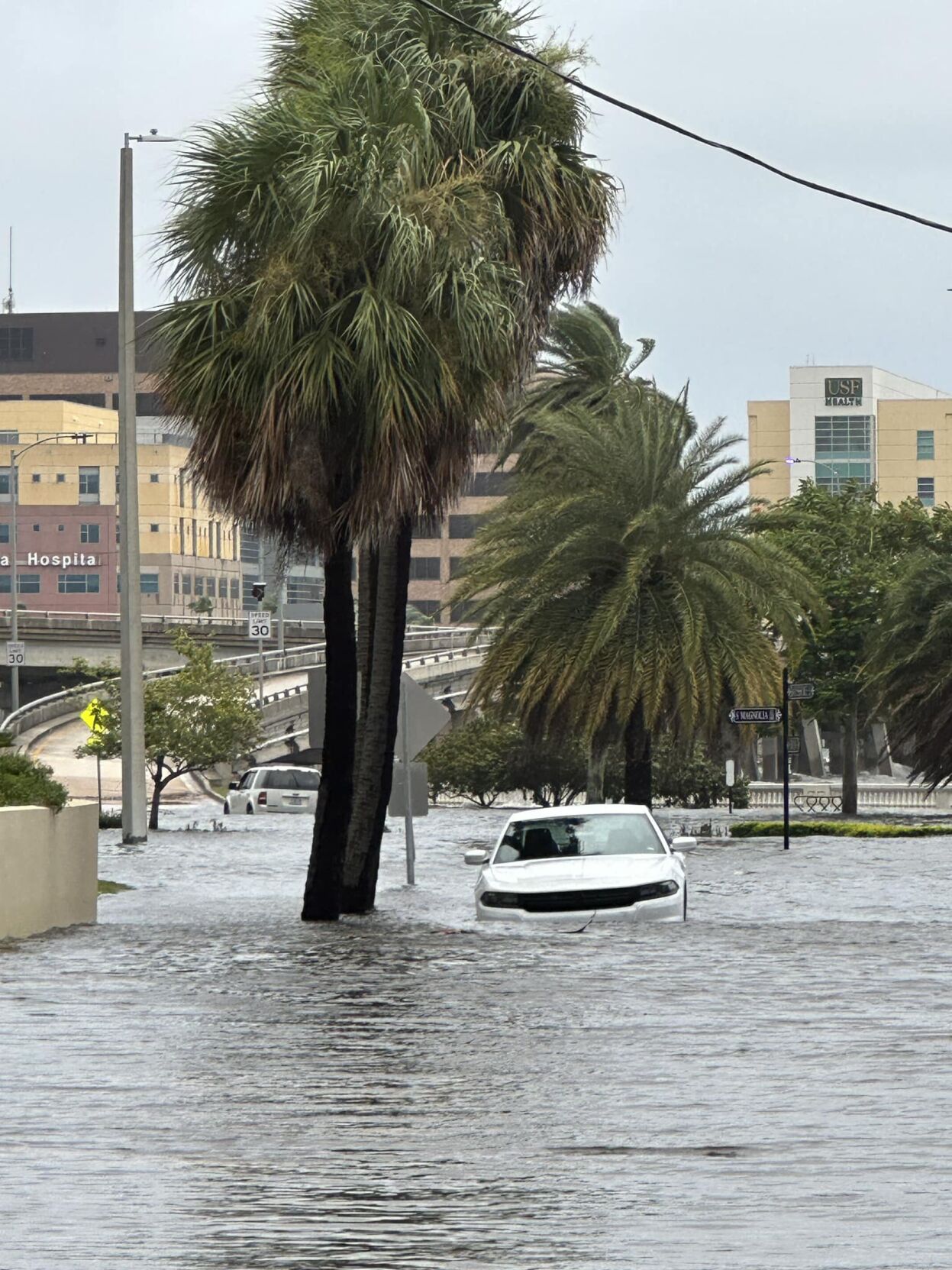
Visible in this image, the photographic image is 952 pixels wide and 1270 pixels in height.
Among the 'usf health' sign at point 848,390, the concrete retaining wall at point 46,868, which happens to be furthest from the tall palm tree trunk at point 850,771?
the 'usf health' sign at point 848,390

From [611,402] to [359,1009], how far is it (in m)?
38.7

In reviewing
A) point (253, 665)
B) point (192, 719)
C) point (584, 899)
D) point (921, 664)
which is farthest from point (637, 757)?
point (253, 665)

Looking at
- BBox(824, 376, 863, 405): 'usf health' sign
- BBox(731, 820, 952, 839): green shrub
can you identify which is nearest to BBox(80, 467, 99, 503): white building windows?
BBox(824, 376, 863, 405): 'usf health' sign

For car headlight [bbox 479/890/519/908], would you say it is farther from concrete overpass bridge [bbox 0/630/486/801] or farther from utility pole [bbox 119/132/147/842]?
concrete overpass bridge [bbox 0/630/486/801]

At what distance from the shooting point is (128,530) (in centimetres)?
3831

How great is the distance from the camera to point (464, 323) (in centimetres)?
2264

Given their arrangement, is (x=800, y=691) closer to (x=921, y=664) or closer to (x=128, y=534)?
(x=128, y=534)

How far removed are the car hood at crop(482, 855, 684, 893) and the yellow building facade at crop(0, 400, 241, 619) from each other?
6297 inches

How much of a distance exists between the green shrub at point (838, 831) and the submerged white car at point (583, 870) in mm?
27462

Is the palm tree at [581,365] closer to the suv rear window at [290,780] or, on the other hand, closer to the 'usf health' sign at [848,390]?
the suv rear window at [290,780]

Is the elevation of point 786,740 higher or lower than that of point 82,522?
lower

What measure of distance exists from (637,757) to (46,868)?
22.9m

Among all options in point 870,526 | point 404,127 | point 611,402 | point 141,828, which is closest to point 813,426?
point 870,526

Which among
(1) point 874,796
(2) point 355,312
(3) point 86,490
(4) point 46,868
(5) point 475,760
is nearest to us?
(4) point 46,868
